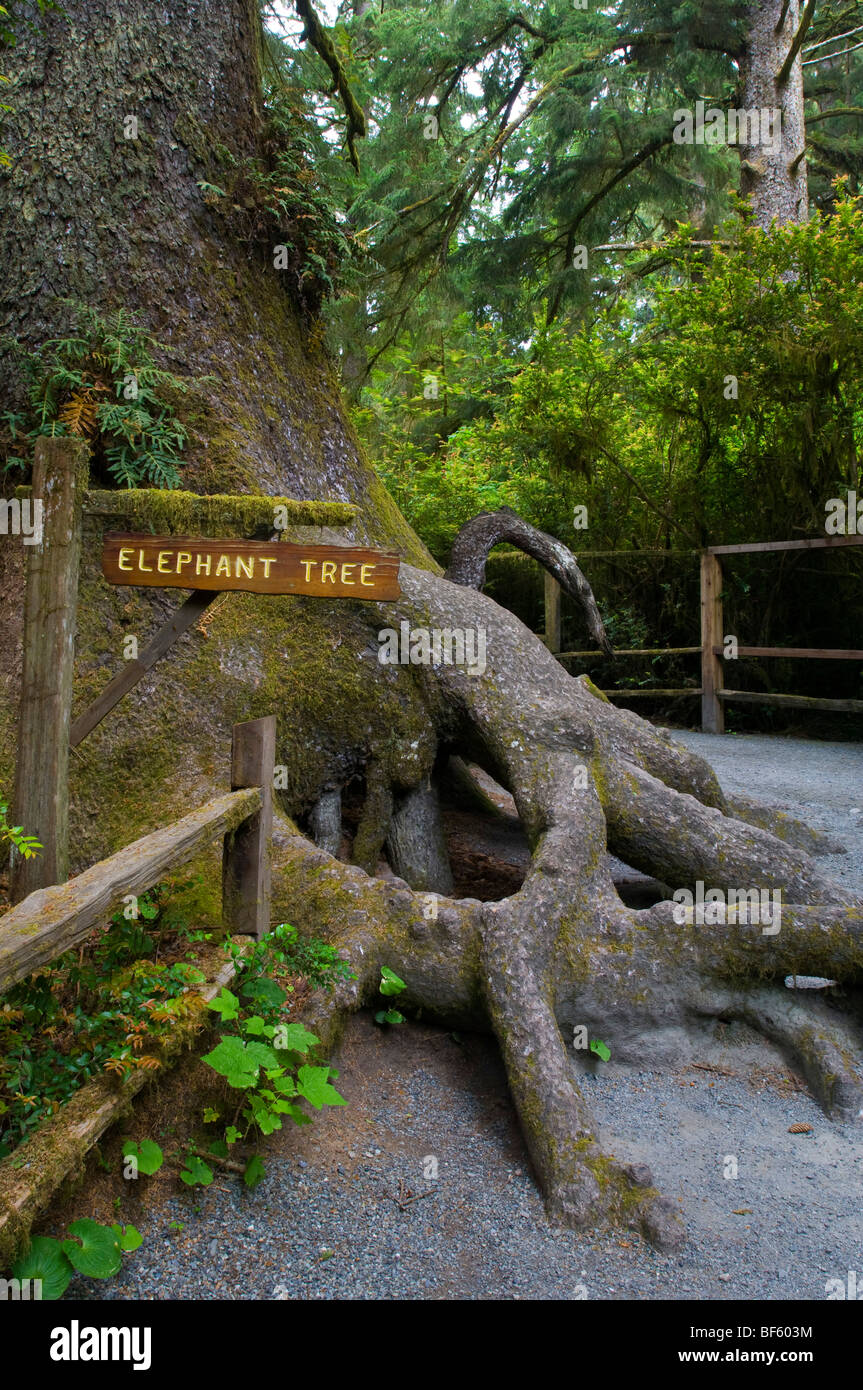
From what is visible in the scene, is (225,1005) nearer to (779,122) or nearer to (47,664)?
(47,664)

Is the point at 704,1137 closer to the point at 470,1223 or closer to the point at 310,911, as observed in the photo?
the point at 470,1223

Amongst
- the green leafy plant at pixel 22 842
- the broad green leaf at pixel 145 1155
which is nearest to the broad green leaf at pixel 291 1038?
the broad green leaf at pixel 145 1155

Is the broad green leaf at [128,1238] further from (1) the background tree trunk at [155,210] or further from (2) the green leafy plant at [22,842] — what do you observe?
(1) the background tree trunk at [155,210]

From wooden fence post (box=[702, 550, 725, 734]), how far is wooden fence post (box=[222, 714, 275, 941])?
25.8 ft

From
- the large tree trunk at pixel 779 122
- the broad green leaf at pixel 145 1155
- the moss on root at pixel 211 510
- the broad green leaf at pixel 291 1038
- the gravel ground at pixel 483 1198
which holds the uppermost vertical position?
the large tree trunk at pixel 779 122

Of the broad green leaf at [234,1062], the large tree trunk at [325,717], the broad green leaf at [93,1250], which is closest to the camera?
the broad green leaf at [93,1250]

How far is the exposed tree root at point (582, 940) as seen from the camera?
3.15 meters

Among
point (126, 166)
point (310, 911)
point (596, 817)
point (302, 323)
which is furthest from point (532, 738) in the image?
point (126, 166)

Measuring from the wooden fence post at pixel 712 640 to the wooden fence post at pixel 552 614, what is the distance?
181 cm

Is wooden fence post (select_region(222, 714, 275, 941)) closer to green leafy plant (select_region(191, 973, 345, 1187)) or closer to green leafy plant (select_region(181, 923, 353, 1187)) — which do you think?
green leafy plant (select_region(181, 923, 353, 1187))

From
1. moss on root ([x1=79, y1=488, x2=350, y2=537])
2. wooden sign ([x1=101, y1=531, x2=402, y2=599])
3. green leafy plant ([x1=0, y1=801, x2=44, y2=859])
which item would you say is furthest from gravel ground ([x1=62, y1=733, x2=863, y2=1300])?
moss on root ([x1=79, y1=488, x2=350, y2=537])

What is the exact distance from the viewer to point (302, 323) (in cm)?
547

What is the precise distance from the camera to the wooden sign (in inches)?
123

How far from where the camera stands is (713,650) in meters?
10.5
